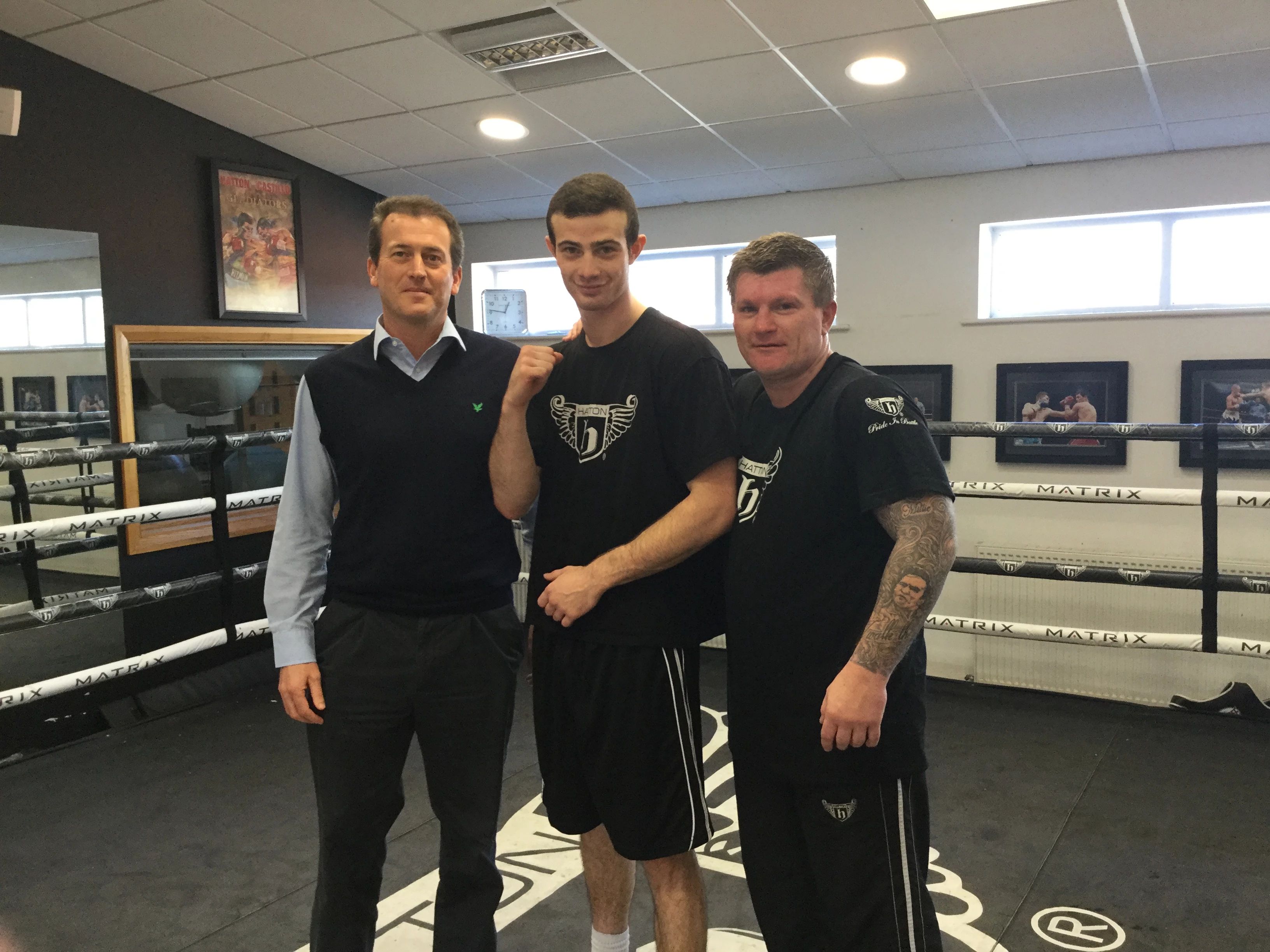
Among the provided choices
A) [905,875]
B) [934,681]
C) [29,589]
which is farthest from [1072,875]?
[29,589]

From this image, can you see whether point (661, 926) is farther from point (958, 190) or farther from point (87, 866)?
point (958, 190)

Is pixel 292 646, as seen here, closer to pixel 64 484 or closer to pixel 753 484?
pixel 753 484

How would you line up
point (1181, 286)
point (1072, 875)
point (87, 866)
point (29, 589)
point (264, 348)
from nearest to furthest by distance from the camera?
point (1072, 875), point (87, 866), point (29, 589), point (1181, 286), point (264, 348)

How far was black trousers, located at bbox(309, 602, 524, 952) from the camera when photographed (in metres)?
1.69

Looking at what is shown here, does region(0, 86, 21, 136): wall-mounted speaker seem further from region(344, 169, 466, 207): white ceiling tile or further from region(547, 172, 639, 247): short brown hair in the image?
region(547, 172, 639, 247): short brown hair

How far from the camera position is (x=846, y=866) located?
57.2 inches

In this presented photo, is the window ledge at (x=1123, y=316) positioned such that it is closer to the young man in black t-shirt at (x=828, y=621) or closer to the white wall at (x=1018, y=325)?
the white wall at (x=1018, y=325)

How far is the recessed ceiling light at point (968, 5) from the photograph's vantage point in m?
2.76

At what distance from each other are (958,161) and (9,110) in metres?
3.90

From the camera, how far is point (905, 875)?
1.43 m

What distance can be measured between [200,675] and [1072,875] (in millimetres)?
3307

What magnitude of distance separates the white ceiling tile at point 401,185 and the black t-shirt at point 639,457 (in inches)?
140

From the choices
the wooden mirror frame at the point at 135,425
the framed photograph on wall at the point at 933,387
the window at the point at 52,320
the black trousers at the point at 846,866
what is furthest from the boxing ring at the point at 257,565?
the black trousers at the point at 846,866

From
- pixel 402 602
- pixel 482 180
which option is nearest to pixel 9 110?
pixel 482 180
